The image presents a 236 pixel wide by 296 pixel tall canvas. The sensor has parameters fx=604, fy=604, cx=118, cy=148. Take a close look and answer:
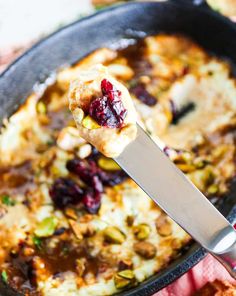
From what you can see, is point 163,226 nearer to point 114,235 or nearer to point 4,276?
point 114,235

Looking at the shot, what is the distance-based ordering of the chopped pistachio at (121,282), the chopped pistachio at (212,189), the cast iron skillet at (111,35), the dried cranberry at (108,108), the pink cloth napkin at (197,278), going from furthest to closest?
1. the cast iron skillet at (111,35)
2. the chopped pistachio at (212,189)
3. the pink cloth napkin at (197,278)
4. the chopped pistachio at (121,282)
5. the dried cranberry at (108,108)

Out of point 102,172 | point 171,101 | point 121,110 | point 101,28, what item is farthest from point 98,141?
point 101,28

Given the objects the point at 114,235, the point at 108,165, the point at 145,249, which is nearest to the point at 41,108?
the point at 108,165

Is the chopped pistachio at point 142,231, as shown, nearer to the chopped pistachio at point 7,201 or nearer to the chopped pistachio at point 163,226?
the chopped pistachio at point 163,226

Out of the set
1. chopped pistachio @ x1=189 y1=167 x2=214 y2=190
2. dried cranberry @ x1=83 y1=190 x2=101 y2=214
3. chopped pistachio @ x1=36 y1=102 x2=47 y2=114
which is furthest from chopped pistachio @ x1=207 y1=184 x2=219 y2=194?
chopped pistachio @ x1=36 y1=102 x2=47 y2=114

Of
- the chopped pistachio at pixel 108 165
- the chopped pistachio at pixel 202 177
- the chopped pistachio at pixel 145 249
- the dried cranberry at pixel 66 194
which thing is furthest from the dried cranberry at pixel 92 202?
the chopped pistachio at pixel 202 177
